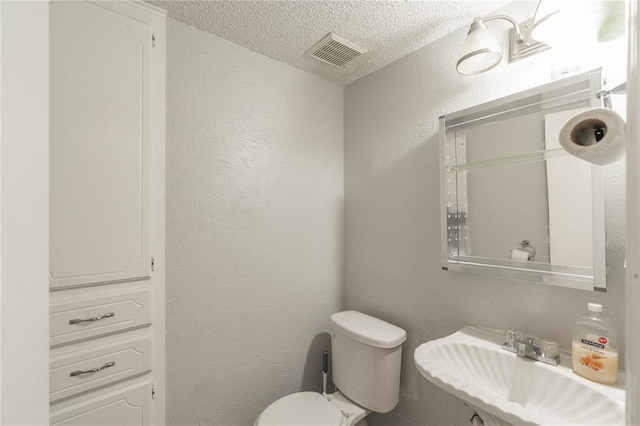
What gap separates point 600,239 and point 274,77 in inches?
58.8

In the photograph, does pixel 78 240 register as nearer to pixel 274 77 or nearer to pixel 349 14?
pixel 274 77

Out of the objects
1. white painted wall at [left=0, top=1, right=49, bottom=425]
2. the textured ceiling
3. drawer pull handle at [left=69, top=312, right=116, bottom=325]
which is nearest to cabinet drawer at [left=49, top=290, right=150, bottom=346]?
drawer pull handle at [left=69, top=312, right=116, bottom=325]

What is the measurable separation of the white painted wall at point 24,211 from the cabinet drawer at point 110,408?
697mm

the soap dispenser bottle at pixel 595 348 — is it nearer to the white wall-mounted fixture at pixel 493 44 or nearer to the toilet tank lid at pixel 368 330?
the toilet tank lid at pixel 368 330

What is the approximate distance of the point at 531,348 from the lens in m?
0.92

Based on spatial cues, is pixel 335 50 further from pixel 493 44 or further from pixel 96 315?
pixel 96 315

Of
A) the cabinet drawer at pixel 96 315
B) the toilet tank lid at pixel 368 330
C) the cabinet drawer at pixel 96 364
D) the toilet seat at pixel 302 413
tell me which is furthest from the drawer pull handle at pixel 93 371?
the toilet tank lid at pixel 368 330

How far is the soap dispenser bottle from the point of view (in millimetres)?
764

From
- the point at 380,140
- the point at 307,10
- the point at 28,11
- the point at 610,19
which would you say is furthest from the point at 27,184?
the point at 380,140

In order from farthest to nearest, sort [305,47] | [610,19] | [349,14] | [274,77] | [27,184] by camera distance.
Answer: [274,77] < [305,47] < [349,14] < [610,19] < [27,184]

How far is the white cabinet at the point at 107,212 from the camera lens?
92cm

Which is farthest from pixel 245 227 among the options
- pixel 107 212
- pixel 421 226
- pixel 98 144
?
pixel 421 226

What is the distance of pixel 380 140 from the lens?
154 cm

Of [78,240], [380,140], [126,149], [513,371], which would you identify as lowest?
[513,371]
